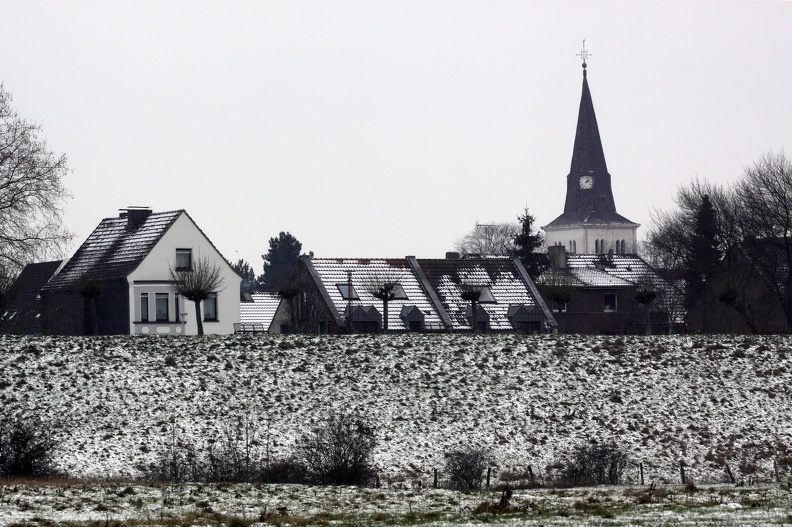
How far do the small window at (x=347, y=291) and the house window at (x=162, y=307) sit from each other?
326 inches

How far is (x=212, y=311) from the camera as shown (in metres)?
67.3

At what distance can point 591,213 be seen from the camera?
183250 millimetres

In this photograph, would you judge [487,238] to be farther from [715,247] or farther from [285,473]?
[285,473]

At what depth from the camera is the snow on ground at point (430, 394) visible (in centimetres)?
3941

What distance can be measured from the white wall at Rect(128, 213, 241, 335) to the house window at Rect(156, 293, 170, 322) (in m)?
0.19

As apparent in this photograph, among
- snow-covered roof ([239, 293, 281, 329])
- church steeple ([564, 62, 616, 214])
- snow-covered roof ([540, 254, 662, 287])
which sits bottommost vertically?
snow-covered roof ([239, 293, 281, 329])

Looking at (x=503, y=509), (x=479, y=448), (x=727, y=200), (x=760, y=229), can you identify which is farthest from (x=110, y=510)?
(x=727, y=200)

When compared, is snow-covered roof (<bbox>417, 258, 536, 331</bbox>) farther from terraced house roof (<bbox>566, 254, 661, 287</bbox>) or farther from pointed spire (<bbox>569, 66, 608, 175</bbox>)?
pointed spire (<bbox>569, 66, 608, 175</bbox>)

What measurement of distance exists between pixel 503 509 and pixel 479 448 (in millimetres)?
14069

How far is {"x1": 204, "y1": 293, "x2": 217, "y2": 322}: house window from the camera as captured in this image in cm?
6688

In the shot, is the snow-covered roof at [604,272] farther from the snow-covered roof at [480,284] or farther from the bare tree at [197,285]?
the bare tree at [197,285]

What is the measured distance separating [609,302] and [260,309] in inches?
964

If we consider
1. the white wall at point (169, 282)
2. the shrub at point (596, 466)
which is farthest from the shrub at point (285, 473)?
the white wall at point (169, 282)

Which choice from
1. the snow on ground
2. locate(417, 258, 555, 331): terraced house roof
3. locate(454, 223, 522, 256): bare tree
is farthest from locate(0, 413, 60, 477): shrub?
locate(454, 223, 522, 256): bare tree
